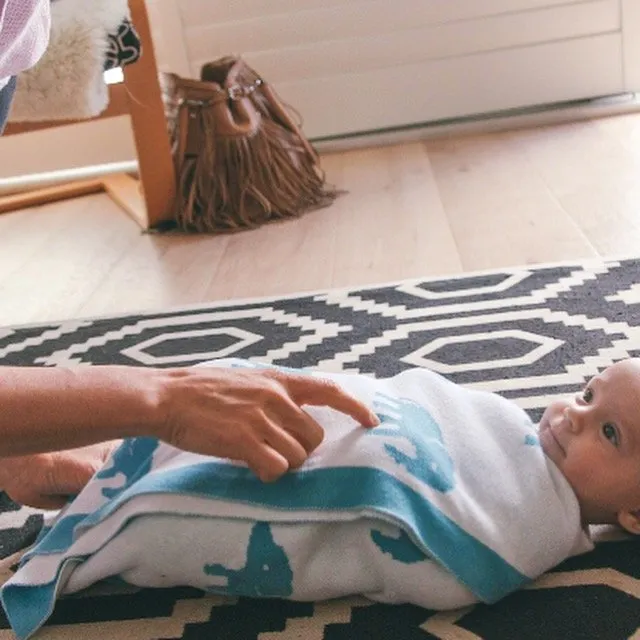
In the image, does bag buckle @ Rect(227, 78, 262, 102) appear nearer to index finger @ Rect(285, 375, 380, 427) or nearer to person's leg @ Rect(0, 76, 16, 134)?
person's leg @ Rect(0, 76, 16, 134)

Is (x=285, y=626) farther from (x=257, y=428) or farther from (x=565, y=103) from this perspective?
(x=565, y=103)

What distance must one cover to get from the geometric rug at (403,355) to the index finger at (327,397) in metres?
0.14

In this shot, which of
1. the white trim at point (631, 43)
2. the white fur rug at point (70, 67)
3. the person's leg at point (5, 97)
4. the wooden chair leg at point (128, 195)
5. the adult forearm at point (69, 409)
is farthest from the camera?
the white trim at point (631, 43)

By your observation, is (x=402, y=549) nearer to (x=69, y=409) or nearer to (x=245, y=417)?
(x=245, y=417)

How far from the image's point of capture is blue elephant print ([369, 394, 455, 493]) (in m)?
0.86

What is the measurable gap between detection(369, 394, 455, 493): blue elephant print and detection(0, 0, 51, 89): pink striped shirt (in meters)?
0.46

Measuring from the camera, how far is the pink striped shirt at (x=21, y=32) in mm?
961

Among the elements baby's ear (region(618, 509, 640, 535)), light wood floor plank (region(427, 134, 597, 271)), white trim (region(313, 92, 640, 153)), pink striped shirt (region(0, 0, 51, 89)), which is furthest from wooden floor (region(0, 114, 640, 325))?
baby's ear (region(618, 509, 640, 535))

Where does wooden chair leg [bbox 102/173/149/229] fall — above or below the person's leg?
below

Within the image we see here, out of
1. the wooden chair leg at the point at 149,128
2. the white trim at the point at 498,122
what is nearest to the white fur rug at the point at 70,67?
the wooden chair leg at the point at 149,128

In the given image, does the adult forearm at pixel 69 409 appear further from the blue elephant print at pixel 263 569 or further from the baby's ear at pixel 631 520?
the baby's ear at pixel 631 520

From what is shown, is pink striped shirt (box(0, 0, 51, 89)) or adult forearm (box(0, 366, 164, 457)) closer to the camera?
adult forearm (box(0, 366, 164, 457))

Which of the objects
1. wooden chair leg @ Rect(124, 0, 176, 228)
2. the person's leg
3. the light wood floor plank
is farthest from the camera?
wooden chair leg @ Rect(124, 0, 176, 228)

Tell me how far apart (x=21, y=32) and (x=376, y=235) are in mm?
1031
